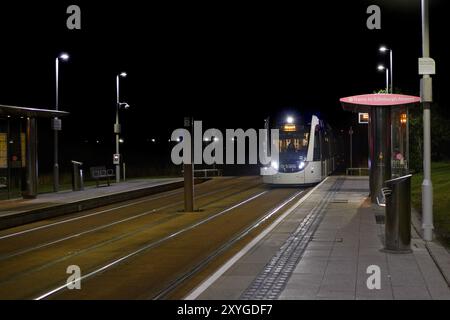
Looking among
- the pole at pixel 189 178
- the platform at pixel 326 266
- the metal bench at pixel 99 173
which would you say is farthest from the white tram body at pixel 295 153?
the platform at pixel 326 266

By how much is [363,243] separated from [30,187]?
14674 mm

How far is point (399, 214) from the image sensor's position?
36.6 ft

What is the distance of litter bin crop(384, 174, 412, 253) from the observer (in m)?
11.1

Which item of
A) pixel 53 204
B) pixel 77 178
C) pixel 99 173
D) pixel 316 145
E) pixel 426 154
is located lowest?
pixel 53 204

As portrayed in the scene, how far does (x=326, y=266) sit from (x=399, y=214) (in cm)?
203

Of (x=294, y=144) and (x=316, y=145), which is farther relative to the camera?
(x=316, y=145)

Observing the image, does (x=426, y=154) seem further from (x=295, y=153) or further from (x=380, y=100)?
(x=295, y=153)

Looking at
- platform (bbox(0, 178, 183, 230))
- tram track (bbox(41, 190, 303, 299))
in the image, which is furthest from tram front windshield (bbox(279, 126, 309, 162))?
tram track (bbox(41, 190, 303, 299))

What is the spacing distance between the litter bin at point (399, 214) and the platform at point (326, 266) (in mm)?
259

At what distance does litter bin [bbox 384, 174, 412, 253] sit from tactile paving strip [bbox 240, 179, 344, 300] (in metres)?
1.63

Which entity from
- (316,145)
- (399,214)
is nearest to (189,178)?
(399,214)

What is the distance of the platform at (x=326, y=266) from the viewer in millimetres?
8117
